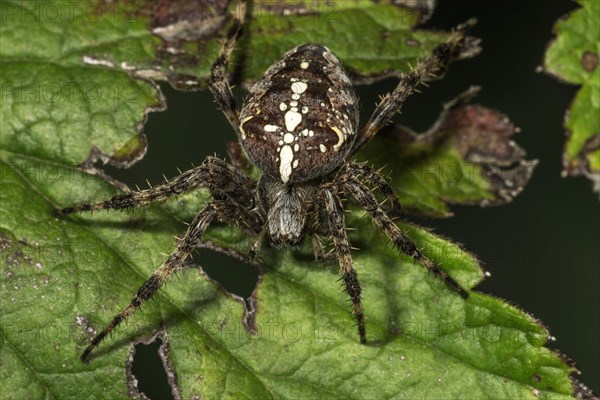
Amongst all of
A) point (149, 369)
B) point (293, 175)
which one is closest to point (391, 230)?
point (293, 175)

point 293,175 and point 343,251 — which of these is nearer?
point 343,251

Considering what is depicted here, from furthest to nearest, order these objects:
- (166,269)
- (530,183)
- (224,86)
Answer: (530,183) < (224,86) < (166,269)

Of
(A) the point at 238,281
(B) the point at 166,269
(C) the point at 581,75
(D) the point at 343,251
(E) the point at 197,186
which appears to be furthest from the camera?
(C) the point at 581,75

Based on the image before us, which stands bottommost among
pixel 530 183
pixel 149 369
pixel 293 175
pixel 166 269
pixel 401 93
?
pixel 149 369

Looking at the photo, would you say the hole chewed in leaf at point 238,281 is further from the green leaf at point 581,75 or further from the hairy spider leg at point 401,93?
the green leaf at point 581,75

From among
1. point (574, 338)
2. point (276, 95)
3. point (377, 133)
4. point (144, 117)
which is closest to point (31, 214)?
point (144, 117)

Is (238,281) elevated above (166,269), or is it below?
below

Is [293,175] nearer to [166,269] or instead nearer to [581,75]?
[166,269]
